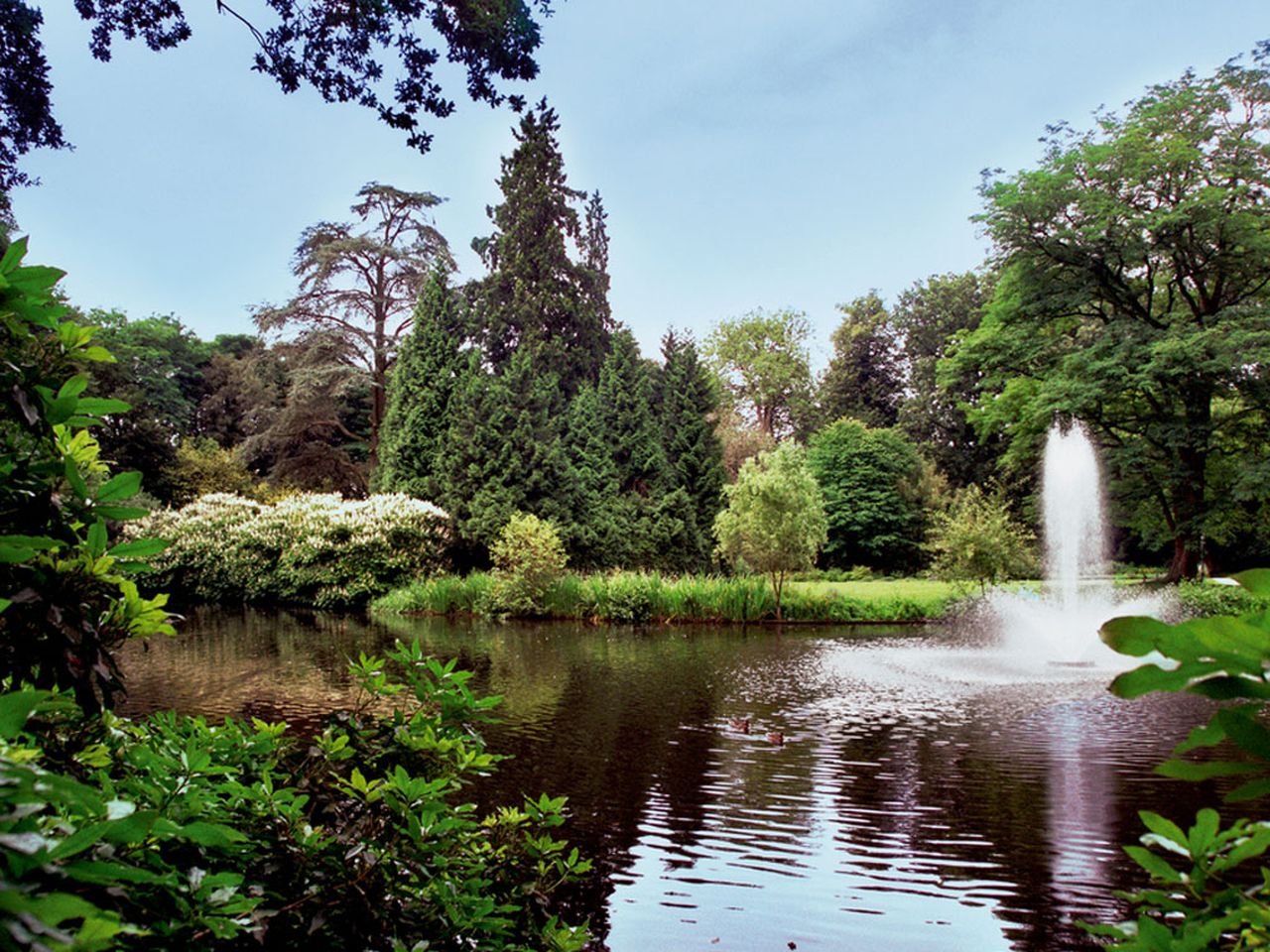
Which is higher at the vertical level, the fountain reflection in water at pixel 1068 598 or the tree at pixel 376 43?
the tree at pixel 376 43

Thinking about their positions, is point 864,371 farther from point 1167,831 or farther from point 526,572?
point 1167,831

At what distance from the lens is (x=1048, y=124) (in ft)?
66.2

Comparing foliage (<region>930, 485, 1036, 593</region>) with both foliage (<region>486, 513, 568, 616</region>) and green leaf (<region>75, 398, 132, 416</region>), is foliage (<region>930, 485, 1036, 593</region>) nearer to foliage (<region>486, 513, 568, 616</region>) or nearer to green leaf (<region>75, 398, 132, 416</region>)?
foliage (<region>486, 513, 568, 616</region>)

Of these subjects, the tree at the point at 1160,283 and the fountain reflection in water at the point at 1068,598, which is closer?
the fountain reflection in water at the point at 1068,598

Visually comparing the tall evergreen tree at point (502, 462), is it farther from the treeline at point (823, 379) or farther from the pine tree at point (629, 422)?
the pine tree at point (629, 422)

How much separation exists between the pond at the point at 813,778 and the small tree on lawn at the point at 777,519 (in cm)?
455

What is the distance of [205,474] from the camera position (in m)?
28.3

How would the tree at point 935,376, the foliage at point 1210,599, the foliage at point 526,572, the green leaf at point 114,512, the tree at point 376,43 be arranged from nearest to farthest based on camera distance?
the green leaf at point 114,512 < the tree at point 376,43 < the foliage at point 1210,599 < the foliage at point 526,572 < the tree at point 935,376

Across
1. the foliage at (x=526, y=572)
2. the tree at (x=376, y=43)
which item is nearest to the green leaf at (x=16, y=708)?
the tree at (x=376, y=43)

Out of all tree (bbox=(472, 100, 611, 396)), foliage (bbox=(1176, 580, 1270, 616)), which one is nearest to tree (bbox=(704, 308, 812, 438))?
tree (bbox=(472, 100, 611, 396))

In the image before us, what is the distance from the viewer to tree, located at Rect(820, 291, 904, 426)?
130 feet

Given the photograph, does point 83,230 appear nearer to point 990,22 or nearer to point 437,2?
point 437,2

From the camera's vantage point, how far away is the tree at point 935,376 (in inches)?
1400

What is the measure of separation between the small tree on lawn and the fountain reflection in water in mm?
4083
